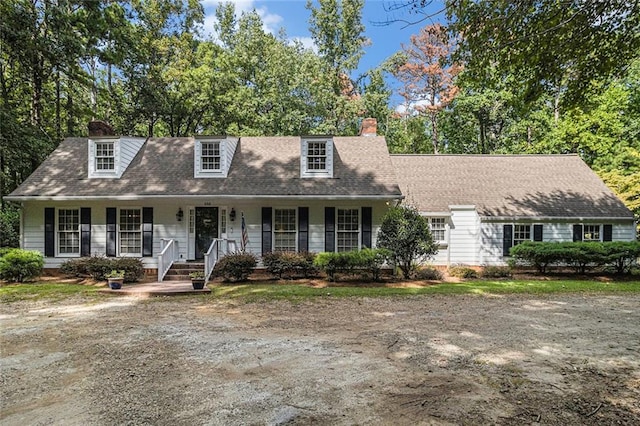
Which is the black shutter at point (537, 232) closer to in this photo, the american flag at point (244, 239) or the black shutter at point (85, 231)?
the american flag at point (244, 239)

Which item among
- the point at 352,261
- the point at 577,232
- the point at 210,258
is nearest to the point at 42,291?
the point at 210,258

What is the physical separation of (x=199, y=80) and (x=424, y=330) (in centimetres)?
2061

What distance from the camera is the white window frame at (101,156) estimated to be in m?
13.4

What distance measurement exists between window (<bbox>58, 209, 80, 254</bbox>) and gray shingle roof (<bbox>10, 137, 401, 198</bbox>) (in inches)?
34.5

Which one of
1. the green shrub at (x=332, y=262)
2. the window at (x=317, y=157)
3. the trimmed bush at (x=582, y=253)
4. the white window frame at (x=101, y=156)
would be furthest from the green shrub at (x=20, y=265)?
the trimmed bush at (x=582, y=253)

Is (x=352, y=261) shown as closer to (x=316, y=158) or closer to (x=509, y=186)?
(x=316, y=158)

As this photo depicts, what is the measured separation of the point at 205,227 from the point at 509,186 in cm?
1307

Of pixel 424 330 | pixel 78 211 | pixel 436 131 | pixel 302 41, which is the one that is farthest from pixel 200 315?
pixel 302 41

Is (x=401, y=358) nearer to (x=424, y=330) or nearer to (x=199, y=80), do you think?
(x=424, y=330)

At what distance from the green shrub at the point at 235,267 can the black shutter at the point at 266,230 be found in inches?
50.5

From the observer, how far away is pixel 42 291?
33.1ft

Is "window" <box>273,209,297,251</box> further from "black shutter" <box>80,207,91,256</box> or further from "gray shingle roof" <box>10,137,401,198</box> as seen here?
"black shutter" <box>80,207,91,256</box>

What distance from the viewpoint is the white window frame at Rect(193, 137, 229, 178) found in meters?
13.6

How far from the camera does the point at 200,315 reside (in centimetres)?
762
